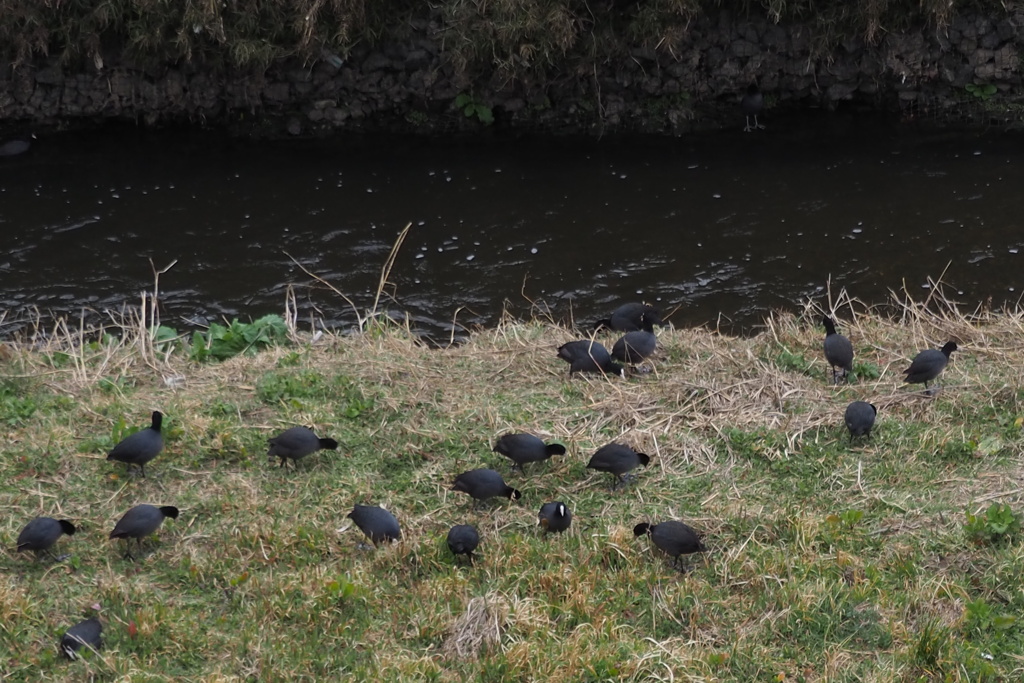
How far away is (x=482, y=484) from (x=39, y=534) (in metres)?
2.32

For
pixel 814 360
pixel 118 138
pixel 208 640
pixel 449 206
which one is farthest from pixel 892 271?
pixel 118 138

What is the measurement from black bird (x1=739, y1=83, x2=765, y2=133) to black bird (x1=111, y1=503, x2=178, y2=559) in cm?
1065

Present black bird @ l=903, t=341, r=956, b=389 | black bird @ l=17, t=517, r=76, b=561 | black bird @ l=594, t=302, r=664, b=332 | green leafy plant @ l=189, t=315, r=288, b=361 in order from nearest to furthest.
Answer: black bird @ l=17, t=517, r=76, b=561
black bird @ l=903, t=341, r=956, b=389
black bird @ l=594, t=302, r=664, b=332
green leafy plant @ l=189, t=315, r=288, b=361

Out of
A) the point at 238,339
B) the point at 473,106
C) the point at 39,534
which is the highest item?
the point at 473,106

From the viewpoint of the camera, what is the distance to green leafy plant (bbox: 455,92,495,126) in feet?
48.1

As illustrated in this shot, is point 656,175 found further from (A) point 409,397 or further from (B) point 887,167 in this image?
(A) point 409,397

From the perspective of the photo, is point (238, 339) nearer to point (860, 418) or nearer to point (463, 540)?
point (463, 540)

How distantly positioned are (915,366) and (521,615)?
349 cm

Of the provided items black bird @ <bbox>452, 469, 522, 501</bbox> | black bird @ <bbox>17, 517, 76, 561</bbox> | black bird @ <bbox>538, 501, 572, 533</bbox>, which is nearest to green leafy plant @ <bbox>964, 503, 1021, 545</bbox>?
black bird @ <bbox>538, 501, 572, 533</bbox>

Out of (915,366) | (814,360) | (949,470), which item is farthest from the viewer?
(814,360)

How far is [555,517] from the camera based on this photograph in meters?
5.95

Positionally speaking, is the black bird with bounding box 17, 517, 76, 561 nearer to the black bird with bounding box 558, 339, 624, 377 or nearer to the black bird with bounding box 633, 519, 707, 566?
the black bird with bounding box 633, 519, 707, 566

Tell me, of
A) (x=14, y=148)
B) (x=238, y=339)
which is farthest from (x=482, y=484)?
(x=14, y=148)

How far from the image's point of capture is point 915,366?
7230 millimetres
